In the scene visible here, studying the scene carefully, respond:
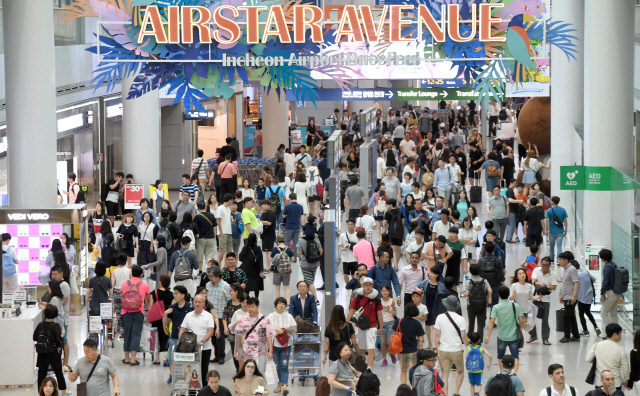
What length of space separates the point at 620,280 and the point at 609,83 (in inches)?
157

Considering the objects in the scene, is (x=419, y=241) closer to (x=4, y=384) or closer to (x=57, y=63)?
(x=4, y=384)

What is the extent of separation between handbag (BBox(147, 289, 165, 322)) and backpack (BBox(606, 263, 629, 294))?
20.2 feet

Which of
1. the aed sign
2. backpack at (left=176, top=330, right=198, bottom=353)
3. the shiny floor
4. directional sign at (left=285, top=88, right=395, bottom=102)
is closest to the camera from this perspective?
backpack at (left=176, top=330, right=198, bottom=353)

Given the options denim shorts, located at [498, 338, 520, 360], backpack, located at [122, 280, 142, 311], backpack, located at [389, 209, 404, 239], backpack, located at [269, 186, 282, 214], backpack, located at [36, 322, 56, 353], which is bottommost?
denim shorts, located at [498, 338, 520, 360]

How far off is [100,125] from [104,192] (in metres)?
3.61

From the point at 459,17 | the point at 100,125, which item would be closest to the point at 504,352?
the point at 459,17

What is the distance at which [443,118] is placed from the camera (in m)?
44.1

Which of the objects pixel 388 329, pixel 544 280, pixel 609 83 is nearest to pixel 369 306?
pixel 388 329

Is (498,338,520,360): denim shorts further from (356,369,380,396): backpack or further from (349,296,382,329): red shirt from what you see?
(356,369,380,396): backpack

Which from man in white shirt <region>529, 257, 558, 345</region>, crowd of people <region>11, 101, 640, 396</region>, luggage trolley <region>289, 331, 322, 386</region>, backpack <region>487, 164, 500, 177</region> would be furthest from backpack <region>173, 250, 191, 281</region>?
backpack <region>487, 164, 500, 177</region>

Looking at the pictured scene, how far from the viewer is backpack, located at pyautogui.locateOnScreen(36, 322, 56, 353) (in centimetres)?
1111

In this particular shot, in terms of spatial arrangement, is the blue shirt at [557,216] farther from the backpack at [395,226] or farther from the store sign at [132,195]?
the store sign at [132,195]

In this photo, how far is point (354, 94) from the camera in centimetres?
2459

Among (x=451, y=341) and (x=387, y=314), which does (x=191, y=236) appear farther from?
(x=451, y=341)
